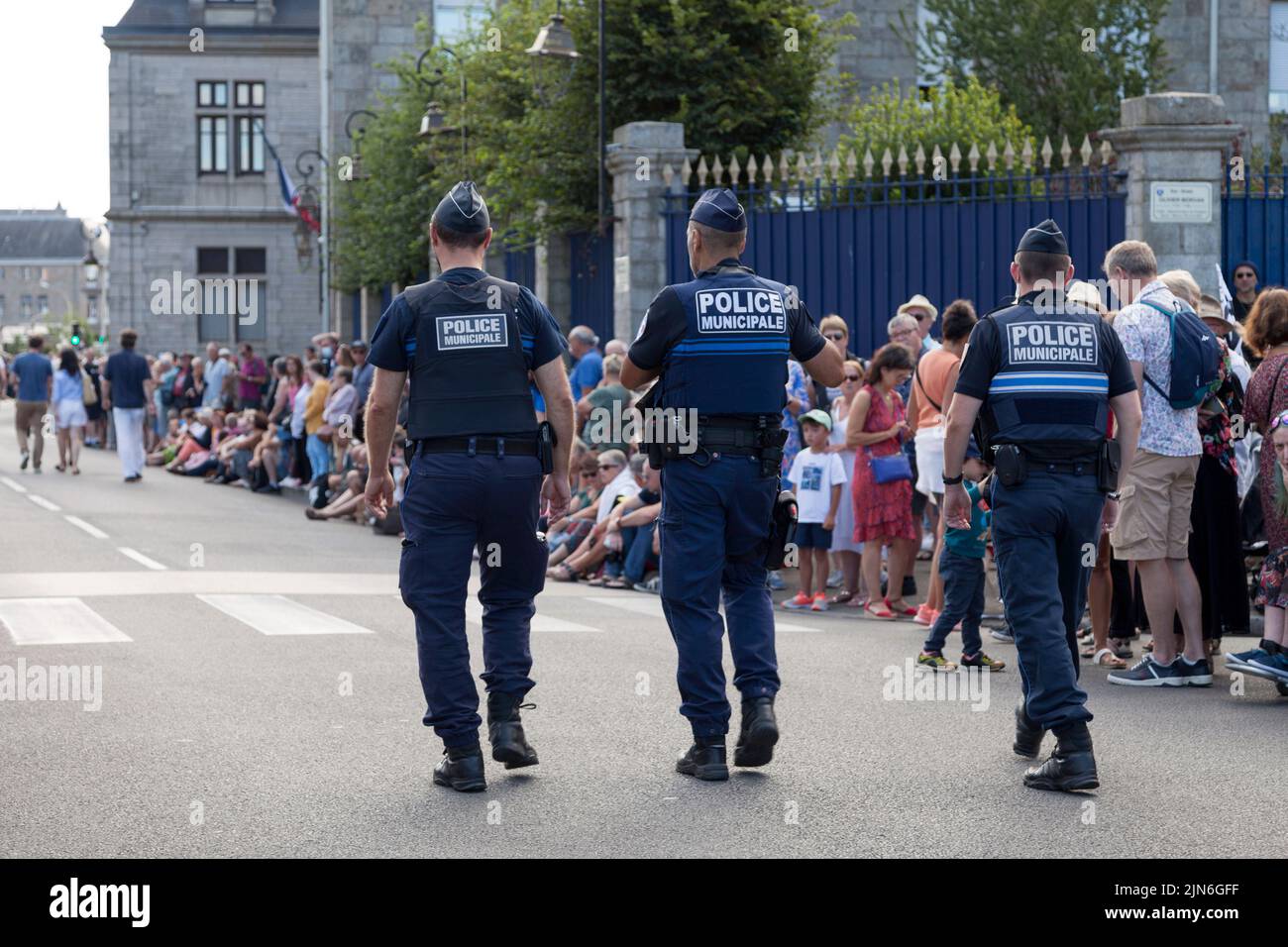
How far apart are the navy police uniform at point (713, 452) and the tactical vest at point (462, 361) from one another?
49cm

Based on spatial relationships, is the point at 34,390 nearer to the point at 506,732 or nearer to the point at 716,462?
the point at 506,732

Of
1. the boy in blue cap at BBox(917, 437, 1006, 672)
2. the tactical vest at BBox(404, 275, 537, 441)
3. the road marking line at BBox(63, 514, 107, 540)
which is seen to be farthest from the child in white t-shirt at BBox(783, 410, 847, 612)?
the road marking line at BBox(63, 514, 107, 540)

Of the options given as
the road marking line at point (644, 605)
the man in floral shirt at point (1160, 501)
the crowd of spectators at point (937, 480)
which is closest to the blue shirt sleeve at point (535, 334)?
the crowd of spectators at point (937, 480)

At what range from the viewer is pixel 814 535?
12461mm

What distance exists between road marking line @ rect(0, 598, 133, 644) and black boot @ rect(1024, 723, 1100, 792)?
5.55m

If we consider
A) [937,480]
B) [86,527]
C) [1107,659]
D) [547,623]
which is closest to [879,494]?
[937,480]

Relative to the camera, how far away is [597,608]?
12133mm

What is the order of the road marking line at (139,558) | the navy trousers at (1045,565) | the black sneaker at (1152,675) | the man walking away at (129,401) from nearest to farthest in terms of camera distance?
the navy trousers at (1045,565) → the black sneaker at (1152,675) → the road marking line at (139,558) → the man walking away at (129,401)

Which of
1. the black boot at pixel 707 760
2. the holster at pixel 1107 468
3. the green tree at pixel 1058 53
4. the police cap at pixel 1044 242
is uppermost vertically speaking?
the green tree at pixel 1058 53

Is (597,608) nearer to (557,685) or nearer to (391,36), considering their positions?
(557,685)

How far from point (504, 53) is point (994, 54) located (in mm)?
8612

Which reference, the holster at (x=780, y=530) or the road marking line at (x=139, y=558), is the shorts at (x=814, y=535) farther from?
the holster at (x=780, y=530)

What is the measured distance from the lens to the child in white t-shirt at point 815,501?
487 inches
